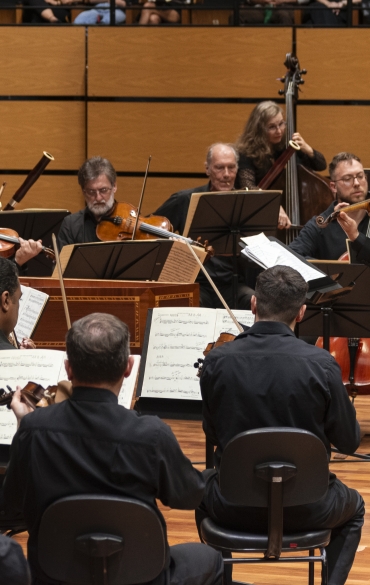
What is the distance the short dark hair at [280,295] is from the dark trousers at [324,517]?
1.48 ft

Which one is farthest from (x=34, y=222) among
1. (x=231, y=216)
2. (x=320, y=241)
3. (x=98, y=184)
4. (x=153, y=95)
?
(x=153, y=95)

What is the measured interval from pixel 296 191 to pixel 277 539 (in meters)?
3.50

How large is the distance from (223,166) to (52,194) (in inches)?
79.7

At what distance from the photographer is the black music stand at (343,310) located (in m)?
3.72

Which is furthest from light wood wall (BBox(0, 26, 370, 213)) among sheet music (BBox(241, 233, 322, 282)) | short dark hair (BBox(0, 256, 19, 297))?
short dark hair (BBox(0, 256, 19, 297))

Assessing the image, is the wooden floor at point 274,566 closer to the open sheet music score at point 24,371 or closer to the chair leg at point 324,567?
the chair leg at point 324,567

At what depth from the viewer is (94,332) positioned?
76.5 inches

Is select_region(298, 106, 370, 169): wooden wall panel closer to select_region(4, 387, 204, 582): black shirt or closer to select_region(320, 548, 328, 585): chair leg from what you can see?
select_region(320, 548, 328, 585): chair leg

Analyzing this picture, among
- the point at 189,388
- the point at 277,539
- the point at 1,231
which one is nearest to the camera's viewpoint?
the point at 277,539

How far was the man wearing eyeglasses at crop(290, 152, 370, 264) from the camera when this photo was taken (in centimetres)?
423

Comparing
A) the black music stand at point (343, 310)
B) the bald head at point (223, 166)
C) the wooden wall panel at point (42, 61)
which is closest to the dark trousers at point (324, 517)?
the black music stand at point (343, 310)

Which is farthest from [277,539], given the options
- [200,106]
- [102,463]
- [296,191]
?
[200,106]

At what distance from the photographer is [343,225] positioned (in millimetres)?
4258

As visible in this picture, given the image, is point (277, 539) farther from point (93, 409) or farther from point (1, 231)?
point (1, 231)
